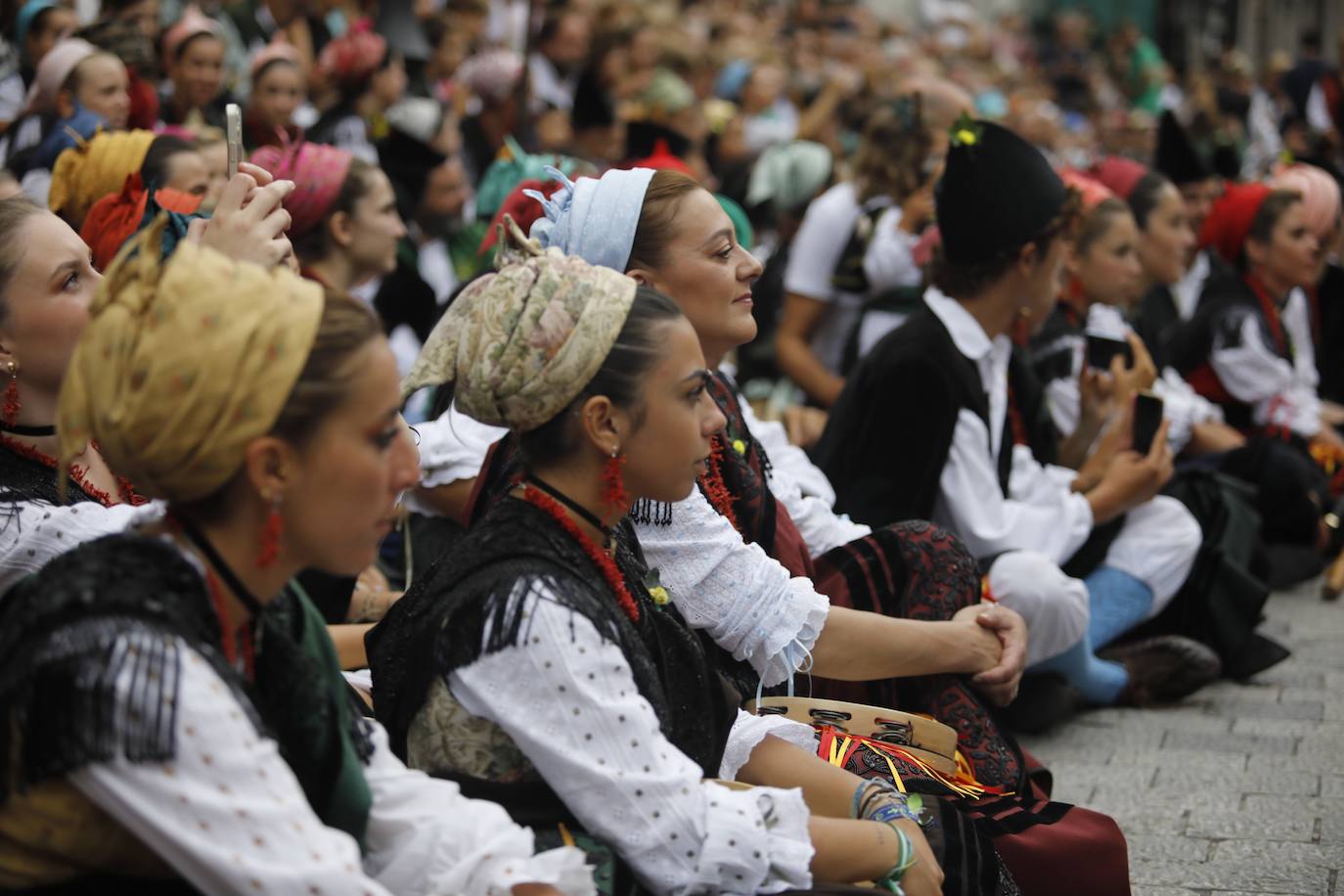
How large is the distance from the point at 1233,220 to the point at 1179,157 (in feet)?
6.32

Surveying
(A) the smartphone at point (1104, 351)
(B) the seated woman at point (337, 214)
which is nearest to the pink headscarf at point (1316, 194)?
(A) the smartphone at point (1104, 351)

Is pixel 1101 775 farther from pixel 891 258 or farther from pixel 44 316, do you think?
pixel 44 316

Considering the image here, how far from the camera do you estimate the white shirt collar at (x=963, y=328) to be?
480 centimetres

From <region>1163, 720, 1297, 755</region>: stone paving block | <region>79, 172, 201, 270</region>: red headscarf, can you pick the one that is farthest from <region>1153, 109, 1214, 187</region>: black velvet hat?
<region>79, 172, 201, 270</region>: red headscarf

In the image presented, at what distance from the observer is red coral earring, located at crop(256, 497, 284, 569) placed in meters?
2.12

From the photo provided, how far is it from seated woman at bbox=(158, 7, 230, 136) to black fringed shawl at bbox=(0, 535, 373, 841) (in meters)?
5.65

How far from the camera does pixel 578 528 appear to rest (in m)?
2.58

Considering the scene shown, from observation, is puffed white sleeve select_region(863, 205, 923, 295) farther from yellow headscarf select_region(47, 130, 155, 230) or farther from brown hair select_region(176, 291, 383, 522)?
brown hair select_region(176, 291, 383, 522)

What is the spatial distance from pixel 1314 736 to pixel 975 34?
702 inches

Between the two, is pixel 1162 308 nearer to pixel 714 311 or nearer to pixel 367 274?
pixel 367 274

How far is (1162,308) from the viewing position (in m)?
8.41

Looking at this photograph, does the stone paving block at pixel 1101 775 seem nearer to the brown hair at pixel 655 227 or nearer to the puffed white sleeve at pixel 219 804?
the brown hair at pixel 655 227

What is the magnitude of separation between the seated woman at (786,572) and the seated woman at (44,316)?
2.86 feet

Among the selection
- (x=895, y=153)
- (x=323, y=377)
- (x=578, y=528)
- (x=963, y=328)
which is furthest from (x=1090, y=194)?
(x=323, y=377)
